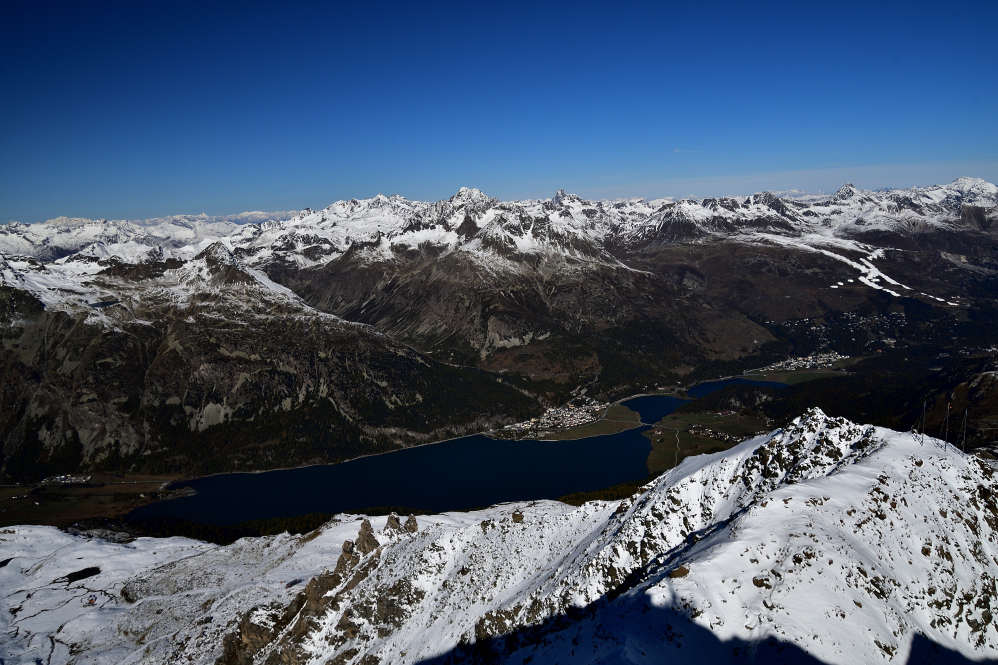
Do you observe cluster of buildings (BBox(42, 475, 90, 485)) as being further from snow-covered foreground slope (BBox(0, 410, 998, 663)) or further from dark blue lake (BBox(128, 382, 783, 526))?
snow-covered foreground slope (BBox(0, 410, 998, 663))

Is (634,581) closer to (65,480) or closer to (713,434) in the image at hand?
(713,434)

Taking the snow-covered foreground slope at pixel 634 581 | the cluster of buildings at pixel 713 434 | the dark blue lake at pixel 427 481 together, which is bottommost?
the dark blue lake at pixel 427 481

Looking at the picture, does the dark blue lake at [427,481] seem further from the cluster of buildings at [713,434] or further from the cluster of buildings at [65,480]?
the cluster of buildings at [65,480]

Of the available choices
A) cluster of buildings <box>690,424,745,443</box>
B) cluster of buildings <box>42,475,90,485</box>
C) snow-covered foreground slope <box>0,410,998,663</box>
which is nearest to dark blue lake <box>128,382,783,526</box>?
cluster of buildings <box>690,424,745,443</box>

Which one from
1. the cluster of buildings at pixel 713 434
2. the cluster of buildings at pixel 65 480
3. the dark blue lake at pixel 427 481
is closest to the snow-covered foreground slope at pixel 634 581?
the dark blue lake at pixel 427 481

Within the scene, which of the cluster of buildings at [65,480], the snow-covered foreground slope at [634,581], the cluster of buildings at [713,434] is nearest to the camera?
the snow-covered foreground slope at [634,581]

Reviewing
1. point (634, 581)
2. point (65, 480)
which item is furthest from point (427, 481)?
point (634, 581)
